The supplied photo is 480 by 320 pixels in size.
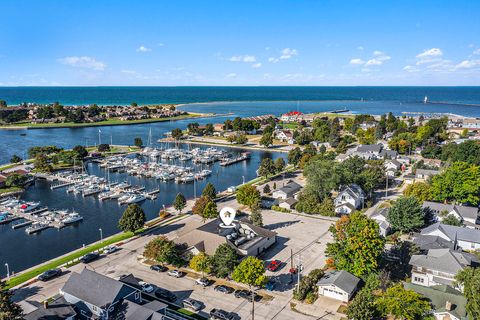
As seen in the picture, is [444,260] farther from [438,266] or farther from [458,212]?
[458,212]

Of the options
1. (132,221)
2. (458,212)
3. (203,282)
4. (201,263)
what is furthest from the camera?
(458,212)

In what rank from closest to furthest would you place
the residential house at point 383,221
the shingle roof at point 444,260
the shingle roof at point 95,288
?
the shingle roof at point 95,288
the shingle roof at point 444,260
the residential house at point 383,221

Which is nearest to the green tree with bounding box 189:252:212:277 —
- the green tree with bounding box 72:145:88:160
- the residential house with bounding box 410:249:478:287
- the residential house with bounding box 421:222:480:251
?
the residential house with bounding box 410:249:478:287

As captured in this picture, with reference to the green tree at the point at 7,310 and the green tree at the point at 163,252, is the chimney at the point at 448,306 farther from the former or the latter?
the green tree at the point at 7,310

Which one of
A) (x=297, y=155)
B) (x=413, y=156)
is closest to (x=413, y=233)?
Result: (x=297, y=155)

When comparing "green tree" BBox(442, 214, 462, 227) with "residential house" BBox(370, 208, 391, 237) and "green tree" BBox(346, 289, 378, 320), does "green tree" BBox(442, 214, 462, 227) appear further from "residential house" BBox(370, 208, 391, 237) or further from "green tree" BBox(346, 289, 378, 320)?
"green tree" BBox(346, 289, 378, 320)

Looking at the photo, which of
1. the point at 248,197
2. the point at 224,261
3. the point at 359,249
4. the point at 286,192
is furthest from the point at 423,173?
the point at 224,261

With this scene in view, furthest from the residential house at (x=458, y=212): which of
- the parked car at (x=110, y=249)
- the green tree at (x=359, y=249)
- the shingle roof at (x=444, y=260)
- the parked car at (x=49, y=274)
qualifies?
the parked car at (x=49, y=274)
